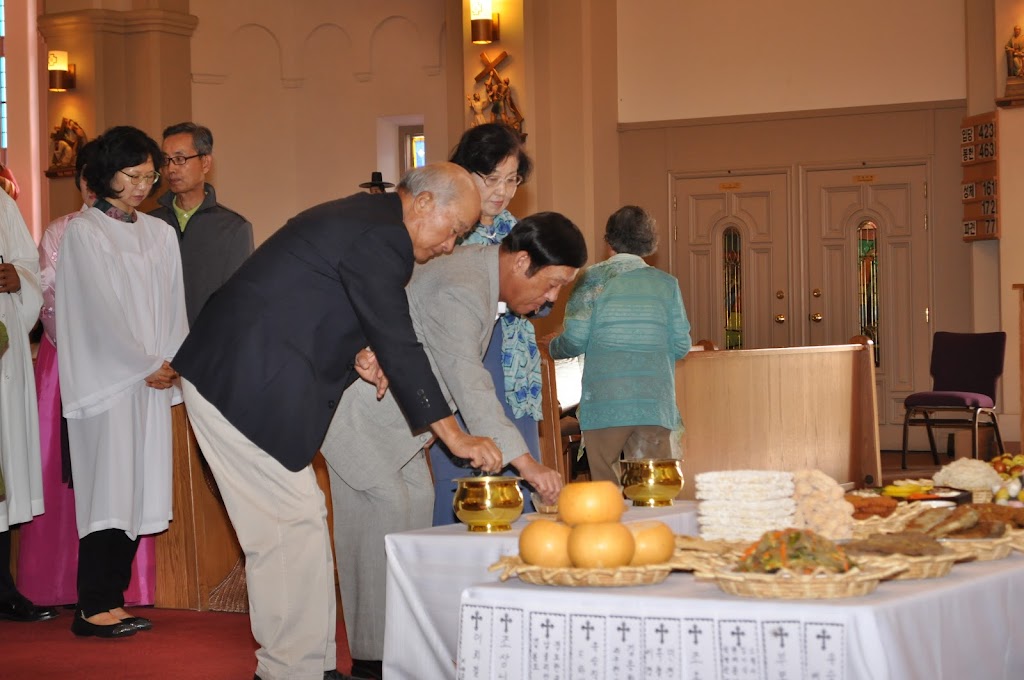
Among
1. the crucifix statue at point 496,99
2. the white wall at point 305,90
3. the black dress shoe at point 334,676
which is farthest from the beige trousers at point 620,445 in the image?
the white wall at point 305,90

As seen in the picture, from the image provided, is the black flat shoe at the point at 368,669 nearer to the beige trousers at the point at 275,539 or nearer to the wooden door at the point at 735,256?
the beige trousers at the point at 275,539

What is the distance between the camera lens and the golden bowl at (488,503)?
8.98ft

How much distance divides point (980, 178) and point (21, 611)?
26.5 feet

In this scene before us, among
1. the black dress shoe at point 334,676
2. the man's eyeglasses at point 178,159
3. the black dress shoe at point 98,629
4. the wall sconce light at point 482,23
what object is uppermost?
the wall sconce light at point 482,23

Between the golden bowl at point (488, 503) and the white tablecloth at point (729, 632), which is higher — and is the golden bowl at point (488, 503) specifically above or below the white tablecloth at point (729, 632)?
above

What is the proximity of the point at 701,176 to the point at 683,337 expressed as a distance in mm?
6536

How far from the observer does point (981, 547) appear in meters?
2.46

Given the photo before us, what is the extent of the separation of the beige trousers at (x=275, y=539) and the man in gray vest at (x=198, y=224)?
220 centimetres

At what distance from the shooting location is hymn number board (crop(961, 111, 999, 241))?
405 inches

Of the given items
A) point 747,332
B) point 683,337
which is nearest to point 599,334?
point 683,337

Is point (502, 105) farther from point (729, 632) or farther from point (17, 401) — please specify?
point (729, 632)

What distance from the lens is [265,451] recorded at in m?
3.06

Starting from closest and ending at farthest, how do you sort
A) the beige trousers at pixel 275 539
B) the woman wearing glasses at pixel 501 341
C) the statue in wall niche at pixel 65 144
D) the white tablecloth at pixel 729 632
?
1. the white tablecloth at pixel 729 632
2. the beige trousers at pixel 275 539
3. the woman wearing glasses at pixel 501 341
4. the statue in wall niche at pixel 65 144

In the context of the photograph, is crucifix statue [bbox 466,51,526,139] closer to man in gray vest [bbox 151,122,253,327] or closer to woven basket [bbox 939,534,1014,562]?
man in gray vest [bbox 151,122,253,327]
